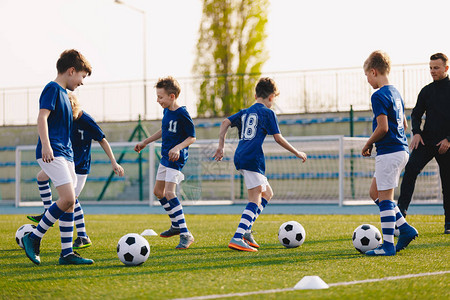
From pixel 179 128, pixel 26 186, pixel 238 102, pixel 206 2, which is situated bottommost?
pixel 26 186

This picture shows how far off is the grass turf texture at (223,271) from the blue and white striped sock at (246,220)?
0.76 feet

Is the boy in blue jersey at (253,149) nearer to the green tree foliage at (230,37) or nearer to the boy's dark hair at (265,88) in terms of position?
the boy's dark hair at (265,88)

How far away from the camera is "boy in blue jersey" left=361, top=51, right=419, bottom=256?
5.05 m

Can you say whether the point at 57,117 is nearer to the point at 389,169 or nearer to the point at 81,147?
the point at 81,147

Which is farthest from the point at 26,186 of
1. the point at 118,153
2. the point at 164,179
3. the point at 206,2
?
the point at 164,179

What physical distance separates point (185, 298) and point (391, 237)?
2.46 m

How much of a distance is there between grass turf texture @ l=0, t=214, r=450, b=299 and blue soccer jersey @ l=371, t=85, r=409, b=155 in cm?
95

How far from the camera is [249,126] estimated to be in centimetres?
593

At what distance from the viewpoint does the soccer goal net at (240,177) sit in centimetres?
1630

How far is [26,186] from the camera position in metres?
19.8

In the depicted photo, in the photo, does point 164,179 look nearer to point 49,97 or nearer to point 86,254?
point 86,254

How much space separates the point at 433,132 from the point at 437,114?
0.23 m

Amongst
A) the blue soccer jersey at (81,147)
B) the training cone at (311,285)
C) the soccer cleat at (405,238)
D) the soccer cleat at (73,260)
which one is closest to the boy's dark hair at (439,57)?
the soccer cleat at (405,238)

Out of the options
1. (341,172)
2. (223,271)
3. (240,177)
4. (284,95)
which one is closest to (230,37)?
(284,95)
